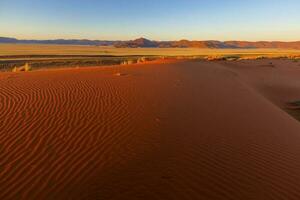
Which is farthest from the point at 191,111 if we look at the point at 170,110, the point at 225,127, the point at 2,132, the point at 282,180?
the point at 2,132

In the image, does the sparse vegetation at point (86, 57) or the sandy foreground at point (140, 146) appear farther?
the sparse vegetation at point (86, 57)

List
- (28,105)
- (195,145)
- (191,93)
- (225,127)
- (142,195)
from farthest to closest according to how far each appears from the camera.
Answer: (191,93) → (28,105) → (225,127) → (195,145) → (142,195)

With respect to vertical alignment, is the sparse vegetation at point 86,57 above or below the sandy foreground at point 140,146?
below

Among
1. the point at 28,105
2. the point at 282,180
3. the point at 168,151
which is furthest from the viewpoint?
the point at 28,105

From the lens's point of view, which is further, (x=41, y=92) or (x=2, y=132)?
(x=41, y=92)

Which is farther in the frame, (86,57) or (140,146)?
(86,57)

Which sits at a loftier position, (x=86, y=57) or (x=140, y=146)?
(x=140, y=146)

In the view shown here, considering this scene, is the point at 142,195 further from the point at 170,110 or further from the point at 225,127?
the point at 170,110

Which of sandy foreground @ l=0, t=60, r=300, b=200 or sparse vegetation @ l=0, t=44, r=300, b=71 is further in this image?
sparse vegetation @ l=0, t=44, r=300, b=71
